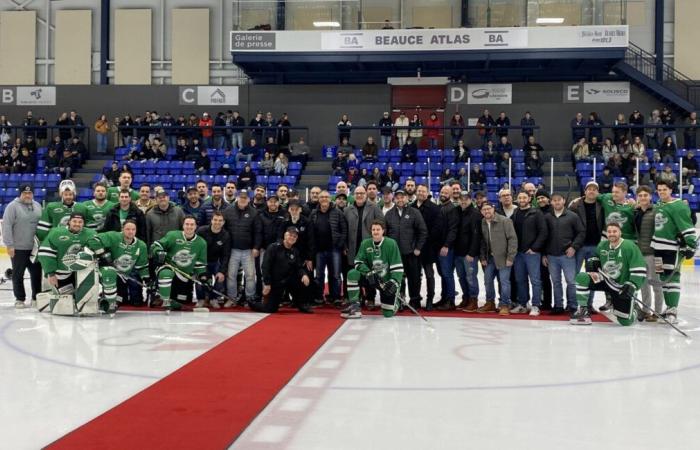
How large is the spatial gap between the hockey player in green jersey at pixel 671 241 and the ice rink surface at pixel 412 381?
451mm

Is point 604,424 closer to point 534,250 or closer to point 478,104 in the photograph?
point 534,250

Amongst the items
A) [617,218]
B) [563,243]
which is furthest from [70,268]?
[617,218]

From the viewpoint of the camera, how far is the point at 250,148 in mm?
21062

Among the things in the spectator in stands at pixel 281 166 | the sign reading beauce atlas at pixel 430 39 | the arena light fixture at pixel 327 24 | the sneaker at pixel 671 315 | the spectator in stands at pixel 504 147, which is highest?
the arena light fixture at pixel 327 24

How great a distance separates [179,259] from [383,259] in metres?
2.52

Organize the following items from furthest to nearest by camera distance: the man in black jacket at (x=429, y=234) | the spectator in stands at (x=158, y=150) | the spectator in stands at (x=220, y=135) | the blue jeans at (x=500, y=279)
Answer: the spectator in stands at (x=220, y=135), the spectator in stands at (x=158, y=150), the man in black jacket at (x=429, y=234), the blue jeans at (x=500, y=279)

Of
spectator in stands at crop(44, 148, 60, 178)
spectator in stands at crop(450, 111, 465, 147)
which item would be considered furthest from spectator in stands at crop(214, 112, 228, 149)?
spectator in stands at crop(450, 111, 465, 147)

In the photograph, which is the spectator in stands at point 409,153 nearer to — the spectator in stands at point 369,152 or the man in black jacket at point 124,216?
the spectator in stands at point 369,152

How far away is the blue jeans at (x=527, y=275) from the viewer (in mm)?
8688

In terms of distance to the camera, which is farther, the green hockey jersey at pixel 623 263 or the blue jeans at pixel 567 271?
the blue jeans at pixel 567 271

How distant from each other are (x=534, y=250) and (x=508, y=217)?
563mm

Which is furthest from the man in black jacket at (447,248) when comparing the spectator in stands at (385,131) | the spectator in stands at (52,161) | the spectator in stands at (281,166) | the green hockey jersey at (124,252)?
the spectator in stands at (52,161)

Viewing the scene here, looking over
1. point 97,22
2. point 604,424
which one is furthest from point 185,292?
point 97,22

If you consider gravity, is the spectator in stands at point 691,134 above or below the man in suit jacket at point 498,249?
above
